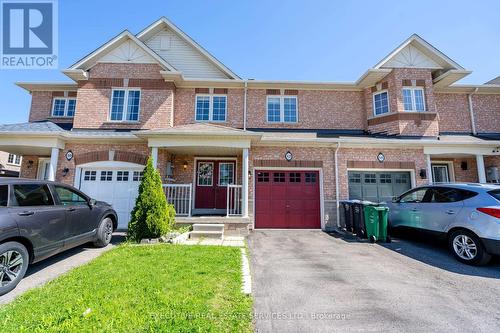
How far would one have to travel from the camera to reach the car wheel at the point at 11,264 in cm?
364

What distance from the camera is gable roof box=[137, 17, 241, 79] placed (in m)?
11.7

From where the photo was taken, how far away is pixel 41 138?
355 inches

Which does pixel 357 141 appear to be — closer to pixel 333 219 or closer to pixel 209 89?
pixel 333 219

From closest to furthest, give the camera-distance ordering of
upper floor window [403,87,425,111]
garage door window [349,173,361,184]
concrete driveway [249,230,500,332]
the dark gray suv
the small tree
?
concrete driveway [249,230,500,332]
the dark gray suv
the small tree
garage door window [349,173,361,184]
upper floor window [403,87,425,111]

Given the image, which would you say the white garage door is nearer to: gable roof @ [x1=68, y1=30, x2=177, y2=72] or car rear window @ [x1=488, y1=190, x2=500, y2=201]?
gable roof @ [x1=68, y1=30, x2=177, y2=72]

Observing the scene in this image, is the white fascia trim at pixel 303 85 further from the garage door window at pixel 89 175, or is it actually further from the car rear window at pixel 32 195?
the car rear window at pixel 32 195

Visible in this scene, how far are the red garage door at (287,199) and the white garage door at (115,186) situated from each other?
5.17 m

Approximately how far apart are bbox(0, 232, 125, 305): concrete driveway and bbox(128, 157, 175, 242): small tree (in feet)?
2.45

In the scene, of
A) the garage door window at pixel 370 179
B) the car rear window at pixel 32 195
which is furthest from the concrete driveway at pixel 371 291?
the car rear window at pixel 32 195

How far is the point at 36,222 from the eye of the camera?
13.8 ft

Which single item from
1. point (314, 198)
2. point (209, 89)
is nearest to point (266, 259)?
point (314, 198)

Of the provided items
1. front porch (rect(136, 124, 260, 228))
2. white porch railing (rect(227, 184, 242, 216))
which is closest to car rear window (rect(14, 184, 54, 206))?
front porch (rect(136, 124, 260, 228))

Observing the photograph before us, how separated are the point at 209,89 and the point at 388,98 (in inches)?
348

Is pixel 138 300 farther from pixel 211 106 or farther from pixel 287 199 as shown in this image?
pixel 211 106
